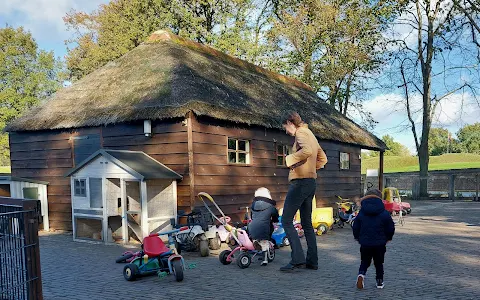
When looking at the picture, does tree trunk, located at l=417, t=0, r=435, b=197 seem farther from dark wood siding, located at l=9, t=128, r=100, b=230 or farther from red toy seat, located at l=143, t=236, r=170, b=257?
red toy seat, located at l=143, t=236, r=170, b=257

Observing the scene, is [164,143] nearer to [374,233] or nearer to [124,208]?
[124,208]

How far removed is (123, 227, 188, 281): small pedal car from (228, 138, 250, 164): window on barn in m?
5.41

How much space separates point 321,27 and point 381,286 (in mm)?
24067

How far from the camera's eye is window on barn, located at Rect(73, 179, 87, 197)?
405 inches

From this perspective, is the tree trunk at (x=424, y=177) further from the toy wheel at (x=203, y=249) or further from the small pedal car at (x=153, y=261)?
the small pedal car at (x=153, y=261)

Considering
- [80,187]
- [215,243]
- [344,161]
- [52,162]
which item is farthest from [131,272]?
[344,161]

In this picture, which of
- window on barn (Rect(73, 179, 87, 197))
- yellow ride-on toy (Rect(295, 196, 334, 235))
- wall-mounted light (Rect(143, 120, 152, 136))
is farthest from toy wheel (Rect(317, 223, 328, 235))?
window on barn (Rect(73, 179, 87, 197))

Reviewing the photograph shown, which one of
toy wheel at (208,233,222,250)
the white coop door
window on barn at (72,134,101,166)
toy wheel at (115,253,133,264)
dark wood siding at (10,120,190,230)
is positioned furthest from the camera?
window on barn at (72,134,101,166)

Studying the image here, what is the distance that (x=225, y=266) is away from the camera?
24.4 ft

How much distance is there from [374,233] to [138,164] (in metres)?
5.87

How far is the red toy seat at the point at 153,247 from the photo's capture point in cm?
655

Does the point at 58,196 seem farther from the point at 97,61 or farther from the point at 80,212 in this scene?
the point at 97,61

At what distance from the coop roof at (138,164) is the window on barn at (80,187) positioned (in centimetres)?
26

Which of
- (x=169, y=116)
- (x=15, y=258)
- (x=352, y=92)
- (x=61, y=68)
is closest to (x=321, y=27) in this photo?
(x=352, y=92)
